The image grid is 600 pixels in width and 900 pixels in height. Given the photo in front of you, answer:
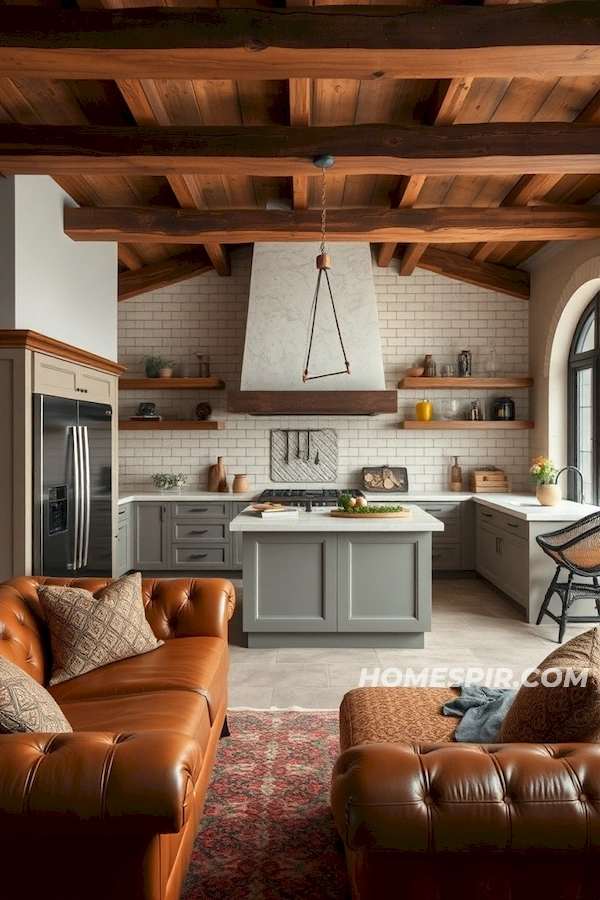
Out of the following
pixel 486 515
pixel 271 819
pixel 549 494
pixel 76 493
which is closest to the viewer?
pixel 271 819

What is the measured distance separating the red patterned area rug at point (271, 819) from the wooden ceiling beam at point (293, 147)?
318 cm

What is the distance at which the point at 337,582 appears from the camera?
477 cm

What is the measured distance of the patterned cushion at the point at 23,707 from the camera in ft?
5.85

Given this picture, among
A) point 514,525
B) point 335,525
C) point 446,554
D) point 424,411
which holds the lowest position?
→ point 446,554

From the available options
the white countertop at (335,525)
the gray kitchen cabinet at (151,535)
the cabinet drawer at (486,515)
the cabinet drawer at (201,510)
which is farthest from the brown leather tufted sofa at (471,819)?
the gray kitchen cabinet at (151,535)

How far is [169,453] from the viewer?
25.7 ft

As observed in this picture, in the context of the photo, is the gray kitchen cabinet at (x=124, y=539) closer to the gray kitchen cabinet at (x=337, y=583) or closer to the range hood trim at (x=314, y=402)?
the range hood trim at (x=314, y=402)

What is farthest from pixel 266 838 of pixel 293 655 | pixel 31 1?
pixel 31 1

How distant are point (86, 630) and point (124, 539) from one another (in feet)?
13.8

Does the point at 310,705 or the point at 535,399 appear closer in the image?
the point at 310,705

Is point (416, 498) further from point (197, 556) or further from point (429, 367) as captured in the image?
point (197, 556)

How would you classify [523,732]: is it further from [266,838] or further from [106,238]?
[106,238]

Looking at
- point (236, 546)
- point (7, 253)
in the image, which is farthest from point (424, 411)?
point (7, 253)

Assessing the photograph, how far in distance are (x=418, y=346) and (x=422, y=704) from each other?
5.77m
